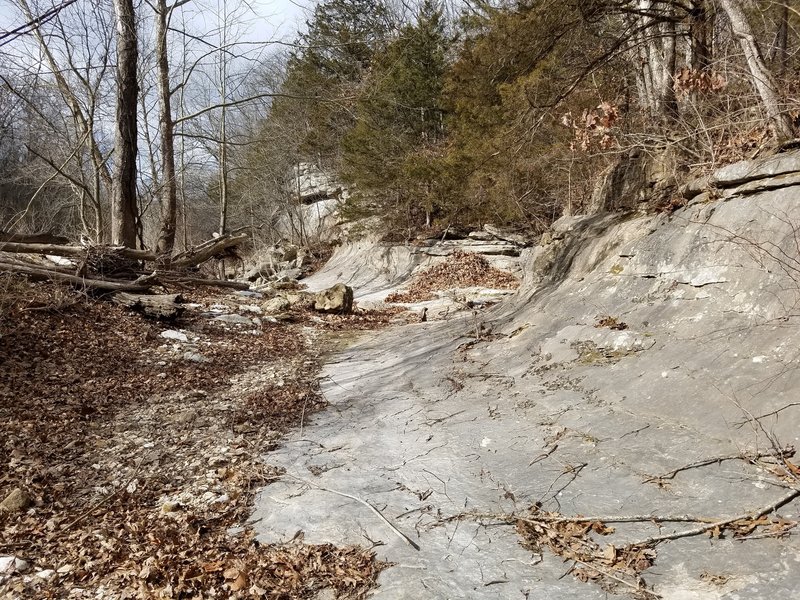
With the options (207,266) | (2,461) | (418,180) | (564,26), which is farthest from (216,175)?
(2,461)

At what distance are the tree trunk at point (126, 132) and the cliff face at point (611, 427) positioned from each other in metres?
5.88

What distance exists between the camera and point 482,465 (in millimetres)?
3729

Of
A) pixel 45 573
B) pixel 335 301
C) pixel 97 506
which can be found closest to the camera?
pixel 45 573

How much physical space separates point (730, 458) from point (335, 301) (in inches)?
364

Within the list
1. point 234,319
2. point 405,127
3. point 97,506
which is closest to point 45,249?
point 234,319

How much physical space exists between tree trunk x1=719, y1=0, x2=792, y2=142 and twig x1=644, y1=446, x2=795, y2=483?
3.36 meters

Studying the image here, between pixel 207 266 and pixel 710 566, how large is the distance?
22452mm

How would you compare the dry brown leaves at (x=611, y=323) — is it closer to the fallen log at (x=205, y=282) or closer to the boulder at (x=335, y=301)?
the boulder at (x=335, y=301)

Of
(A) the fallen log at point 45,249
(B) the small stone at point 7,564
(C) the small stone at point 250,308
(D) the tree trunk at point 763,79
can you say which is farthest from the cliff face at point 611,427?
(A) the fallen log at point 45,249

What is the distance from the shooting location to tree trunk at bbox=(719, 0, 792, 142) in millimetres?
4812

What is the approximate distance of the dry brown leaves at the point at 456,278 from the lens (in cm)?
1493

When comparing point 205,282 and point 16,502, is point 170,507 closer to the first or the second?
point 16,502

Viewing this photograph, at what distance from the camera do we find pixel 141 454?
426cm

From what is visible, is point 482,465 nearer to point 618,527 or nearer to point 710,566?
point 618,527
